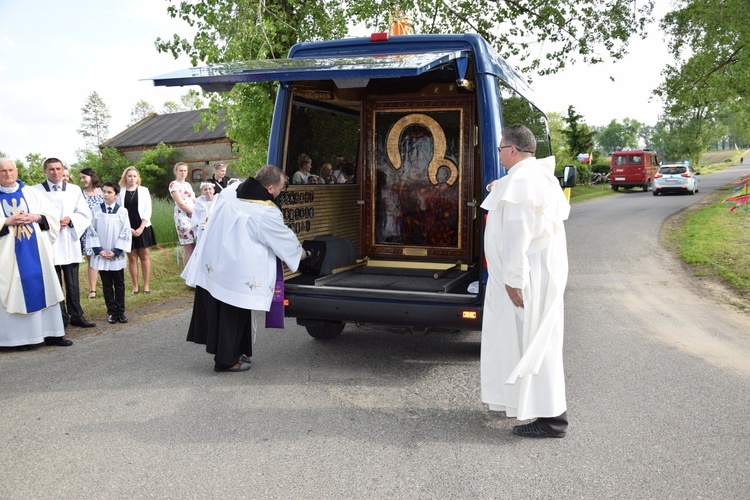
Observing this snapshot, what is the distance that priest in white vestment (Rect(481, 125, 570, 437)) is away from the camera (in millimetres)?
4418

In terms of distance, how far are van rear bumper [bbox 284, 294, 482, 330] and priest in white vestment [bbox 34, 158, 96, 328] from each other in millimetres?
3189

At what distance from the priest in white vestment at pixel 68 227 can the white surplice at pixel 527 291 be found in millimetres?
5291

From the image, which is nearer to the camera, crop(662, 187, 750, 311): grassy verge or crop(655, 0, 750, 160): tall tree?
crop(662, 187, 750, 311): grassy verge

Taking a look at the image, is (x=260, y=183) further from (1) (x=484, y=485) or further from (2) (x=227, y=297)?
(1) (x=484, y=485)

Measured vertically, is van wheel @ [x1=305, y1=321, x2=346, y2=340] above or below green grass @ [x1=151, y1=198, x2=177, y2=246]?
below

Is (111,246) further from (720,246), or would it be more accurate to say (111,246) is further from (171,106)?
(171,106)

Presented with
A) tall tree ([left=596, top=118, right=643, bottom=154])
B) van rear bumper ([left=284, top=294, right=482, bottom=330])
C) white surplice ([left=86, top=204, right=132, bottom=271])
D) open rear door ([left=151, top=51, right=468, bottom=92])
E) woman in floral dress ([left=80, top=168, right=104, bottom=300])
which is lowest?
van rear bumper ([left=284, top=294, right=482, bottom=330])

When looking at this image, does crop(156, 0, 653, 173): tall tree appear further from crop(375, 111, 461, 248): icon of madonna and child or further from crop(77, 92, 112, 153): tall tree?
crop(77, 92, 112, 153): tall tree

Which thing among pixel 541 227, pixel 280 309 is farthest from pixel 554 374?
pixel 280 309

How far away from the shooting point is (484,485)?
12.4ft

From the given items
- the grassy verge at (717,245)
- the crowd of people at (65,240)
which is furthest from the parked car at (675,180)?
the crowd of people at (65,240)

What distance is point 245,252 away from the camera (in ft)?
19.2

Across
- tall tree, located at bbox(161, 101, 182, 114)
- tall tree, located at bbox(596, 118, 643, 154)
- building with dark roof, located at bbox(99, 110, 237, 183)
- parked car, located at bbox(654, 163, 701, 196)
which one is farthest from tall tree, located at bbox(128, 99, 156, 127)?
tall tree, located at bbox(596, 118, 643, 154)

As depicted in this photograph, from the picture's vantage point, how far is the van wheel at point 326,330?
23.6 ft
